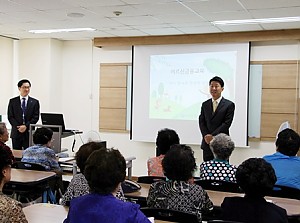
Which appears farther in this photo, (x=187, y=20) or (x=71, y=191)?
(x=187, y=20)

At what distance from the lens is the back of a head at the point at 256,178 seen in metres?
2.18

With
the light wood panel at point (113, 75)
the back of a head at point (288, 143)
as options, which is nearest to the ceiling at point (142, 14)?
the light wood panel at point (113, 75)

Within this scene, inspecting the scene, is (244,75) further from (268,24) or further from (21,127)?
(21,127)

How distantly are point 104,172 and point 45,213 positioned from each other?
2.80 feet

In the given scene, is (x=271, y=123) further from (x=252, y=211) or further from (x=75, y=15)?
(x=252, y=211)

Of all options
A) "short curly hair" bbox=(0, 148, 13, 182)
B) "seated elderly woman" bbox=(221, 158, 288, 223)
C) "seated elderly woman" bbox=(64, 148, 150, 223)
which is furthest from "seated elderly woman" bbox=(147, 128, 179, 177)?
"short curly hair" bbox=(0, 148, 13, 182)

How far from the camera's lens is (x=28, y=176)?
144 inches

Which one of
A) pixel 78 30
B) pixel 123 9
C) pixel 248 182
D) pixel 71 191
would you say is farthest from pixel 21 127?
pixel 248 182

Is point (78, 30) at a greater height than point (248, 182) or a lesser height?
greater

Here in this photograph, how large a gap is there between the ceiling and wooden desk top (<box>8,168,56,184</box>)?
220cm

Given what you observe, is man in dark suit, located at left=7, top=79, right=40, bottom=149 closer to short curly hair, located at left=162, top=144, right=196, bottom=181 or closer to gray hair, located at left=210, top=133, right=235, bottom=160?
gray hair, located at left=210, top=133, right=235, bottom=160

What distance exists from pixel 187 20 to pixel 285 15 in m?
1.41

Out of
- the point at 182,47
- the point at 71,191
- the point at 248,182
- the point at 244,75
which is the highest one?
the point at 182,47

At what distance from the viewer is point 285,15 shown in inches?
208
